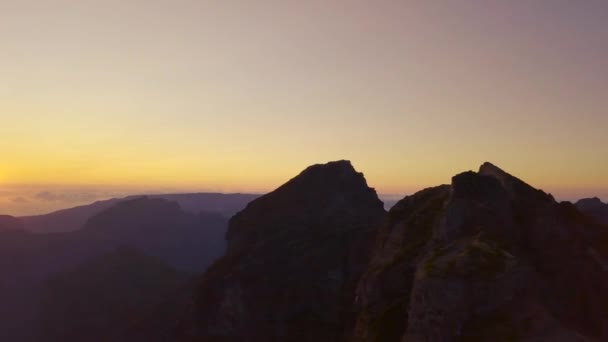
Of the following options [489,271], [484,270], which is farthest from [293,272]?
[489,271]

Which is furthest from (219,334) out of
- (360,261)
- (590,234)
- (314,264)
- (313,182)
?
(590,234)

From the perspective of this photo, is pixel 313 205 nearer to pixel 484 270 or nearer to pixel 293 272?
pixel 293 272

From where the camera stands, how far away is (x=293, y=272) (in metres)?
109

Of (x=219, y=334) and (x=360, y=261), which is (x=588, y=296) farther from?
(x=219, y=334)

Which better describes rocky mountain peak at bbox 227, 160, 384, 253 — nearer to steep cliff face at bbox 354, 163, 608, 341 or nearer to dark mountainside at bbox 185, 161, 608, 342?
dark mountainside at bbox 185, 161, 608, 342

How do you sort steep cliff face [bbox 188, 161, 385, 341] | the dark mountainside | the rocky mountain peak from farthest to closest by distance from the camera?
1. the rocky mountain peak
2. steep cliff face [bbox 188, 161, 385, 341]
3. the dark mountainside

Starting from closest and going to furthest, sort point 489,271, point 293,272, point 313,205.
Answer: point 489,271 < point 293,272 < point 313,205

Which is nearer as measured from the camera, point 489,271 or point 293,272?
point 489,271

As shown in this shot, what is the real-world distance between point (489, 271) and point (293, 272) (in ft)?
Answer: 249

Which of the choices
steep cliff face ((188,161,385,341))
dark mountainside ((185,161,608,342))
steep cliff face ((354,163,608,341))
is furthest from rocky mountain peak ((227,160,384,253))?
steep cliff face ((354,163,608,341))

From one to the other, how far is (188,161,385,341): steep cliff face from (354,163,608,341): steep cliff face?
43704mm

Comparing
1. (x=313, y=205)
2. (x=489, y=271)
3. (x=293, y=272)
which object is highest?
(x=313, y=205)

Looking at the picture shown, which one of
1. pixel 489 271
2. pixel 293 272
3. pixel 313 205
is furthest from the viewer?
pixel 313 205

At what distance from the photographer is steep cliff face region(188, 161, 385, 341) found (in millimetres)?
101438
